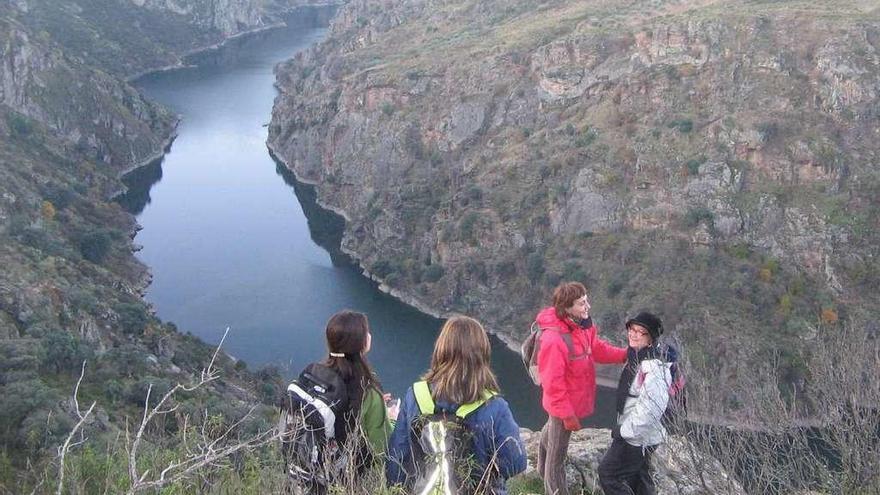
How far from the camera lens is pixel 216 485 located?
5551 millimetres

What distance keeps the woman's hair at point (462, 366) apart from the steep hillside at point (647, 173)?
29104mm

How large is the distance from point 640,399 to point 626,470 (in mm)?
709

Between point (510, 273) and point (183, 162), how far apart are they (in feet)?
124

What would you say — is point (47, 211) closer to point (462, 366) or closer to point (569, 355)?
point (569, 355)

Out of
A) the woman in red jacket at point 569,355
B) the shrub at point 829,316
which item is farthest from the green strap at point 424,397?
the shrub at point 829,316

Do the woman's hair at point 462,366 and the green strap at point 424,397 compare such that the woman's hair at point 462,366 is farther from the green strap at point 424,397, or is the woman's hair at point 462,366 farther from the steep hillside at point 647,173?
the steep hillside at point 647,173

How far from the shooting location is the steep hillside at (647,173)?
40.2 meters

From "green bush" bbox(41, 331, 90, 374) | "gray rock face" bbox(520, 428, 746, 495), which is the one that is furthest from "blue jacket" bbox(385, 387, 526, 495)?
"green bush" bbox(41, 331, 90, 374)

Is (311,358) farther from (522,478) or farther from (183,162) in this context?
(183,162)

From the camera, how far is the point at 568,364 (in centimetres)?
687

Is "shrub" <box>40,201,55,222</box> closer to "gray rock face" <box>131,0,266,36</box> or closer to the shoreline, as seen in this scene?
the shoreline

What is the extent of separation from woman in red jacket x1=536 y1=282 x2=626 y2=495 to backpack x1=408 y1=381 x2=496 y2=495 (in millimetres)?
1533

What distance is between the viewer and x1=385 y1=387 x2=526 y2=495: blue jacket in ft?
17.5

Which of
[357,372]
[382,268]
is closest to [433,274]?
[382,268]
